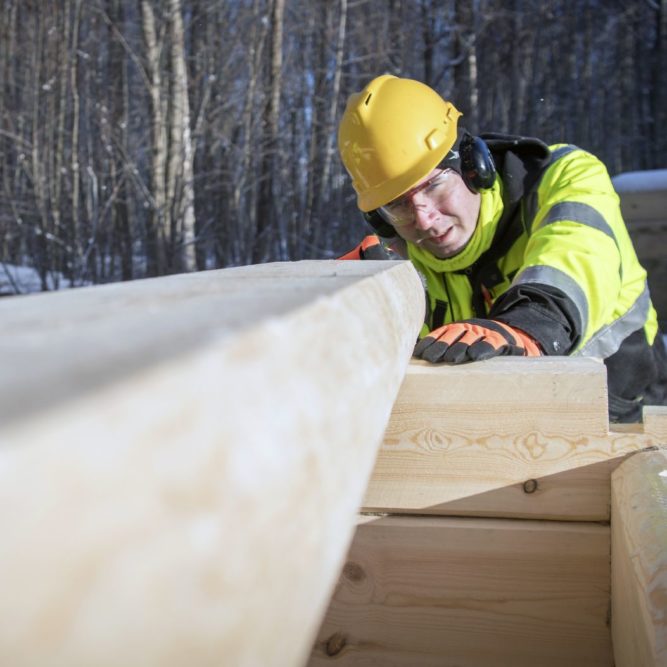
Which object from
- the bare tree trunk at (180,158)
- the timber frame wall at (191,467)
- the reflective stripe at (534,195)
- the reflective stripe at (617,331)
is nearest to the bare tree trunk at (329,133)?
the bare tree trunk at (180,158)

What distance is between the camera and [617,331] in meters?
2.98

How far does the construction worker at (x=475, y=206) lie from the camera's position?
9.59ft

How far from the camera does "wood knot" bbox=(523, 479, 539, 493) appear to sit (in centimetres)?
179

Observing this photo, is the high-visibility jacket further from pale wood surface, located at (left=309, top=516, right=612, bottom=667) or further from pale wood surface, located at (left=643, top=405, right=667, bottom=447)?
pale wood surface, located at (left=309, top=516, right=612, bottom=667)

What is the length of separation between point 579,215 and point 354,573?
143 cm

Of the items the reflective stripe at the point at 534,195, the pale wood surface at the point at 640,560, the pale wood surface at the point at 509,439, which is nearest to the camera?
the pale wood surface at the point at 640,560

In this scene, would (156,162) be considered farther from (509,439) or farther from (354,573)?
(509,439)

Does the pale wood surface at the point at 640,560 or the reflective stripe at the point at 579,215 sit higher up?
the reflective stripe at the point at 579,215

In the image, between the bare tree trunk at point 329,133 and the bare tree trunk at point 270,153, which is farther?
the bare tree trunk at point 329,133

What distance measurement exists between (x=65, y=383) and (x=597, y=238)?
7.93 ft

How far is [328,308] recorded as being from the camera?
0.65 metres

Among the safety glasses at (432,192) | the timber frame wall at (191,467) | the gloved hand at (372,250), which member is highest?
the timber frame wall at (191,467)

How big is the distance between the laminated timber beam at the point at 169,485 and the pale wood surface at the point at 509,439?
47.0 inches

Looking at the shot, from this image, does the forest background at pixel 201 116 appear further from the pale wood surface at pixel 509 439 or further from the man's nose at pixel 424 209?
the pale wood surface at pixel 509 439
